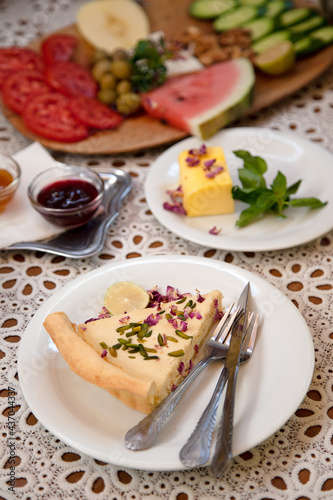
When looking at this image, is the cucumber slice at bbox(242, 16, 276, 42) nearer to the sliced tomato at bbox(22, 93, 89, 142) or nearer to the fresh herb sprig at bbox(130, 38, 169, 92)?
the fresh herb sprig at bbox(130, 38, 169, 92)

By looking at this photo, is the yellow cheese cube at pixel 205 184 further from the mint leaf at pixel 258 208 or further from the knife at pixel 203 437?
the knife at pixel 203 437

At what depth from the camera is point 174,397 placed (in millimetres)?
1571

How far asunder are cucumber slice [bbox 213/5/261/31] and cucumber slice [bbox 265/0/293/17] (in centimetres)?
7

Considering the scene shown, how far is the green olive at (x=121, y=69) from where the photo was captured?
10.2 ft

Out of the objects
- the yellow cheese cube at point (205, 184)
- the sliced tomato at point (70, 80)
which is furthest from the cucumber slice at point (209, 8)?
the yellow cheese cube at point (205, 184)

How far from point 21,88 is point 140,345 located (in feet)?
6.69

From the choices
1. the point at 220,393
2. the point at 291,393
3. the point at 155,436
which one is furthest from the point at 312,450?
the point at 155,436

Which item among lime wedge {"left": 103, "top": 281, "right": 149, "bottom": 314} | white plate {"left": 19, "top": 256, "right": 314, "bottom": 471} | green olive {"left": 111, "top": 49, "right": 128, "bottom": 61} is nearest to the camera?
white plate {"left": 19, "top": 256, "right": 314, "bottom": 471}

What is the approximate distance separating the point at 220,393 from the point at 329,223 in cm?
99

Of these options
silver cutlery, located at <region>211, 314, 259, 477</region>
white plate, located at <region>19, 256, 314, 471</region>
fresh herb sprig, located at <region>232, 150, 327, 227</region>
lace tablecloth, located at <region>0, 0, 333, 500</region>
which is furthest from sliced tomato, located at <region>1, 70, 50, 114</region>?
silver cutlery, located at <region>211, 314, 259, 477</region>

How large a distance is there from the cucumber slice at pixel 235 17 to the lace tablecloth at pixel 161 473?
2.81 feet

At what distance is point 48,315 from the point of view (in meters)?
1.78

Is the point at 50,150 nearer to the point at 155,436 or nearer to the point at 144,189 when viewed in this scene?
the point at 144,189

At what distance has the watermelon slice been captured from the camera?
9.30 ft
